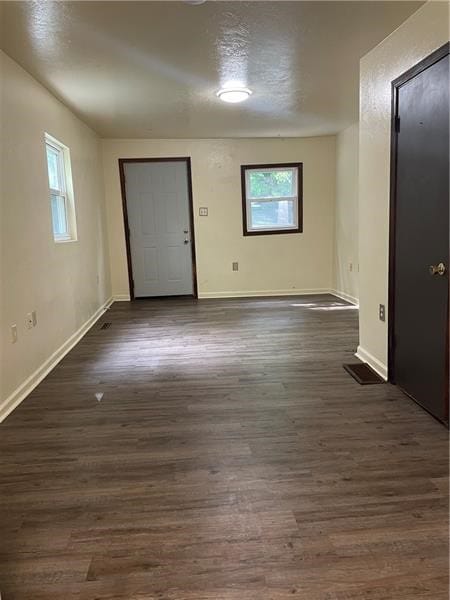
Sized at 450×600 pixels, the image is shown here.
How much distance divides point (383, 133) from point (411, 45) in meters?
0.53

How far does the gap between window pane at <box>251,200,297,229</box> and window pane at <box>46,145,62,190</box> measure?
304 cm

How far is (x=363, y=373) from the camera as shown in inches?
122

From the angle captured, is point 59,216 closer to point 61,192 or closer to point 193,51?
point 61,192

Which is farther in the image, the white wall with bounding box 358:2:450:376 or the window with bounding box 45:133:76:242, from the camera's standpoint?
the window with bounding box 45:133:76:242

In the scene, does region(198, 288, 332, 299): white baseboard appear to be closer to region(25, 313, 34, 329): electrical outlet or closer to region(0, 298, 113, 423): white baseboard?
region(0, 298, 113, 423): white baseboard

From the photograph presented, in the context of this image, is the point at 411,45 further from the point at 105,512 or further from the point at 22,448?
the point at 22,448

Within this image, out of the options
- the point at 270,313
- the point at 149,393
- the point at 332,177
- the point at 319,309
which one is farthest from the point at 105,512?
the point at 332,177

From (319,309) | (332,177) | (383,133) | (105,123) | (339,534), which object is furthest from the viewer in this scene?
(332,177)

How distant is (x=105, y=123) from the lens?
5059 millimetres

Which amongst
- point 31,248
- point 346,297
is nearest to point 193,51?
point 31,248

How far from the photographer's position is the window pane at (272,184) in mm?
6402

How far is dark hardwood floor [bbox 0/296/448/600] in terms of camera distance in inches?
53.3

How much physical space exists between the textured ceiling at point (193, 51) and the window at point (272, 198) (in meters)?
1.61

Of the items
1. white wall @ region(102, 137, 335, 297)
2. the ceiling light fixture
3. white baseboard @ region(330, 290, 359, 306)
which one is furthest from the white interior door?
the ceiling light fixture
